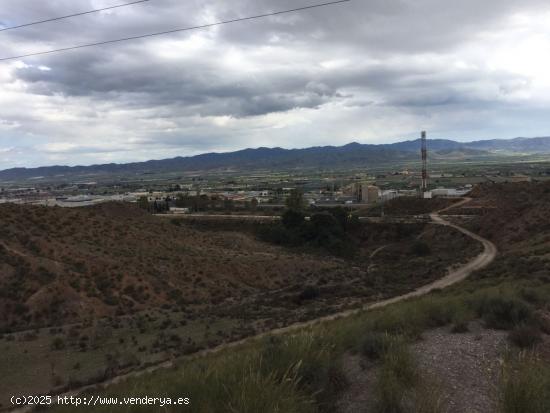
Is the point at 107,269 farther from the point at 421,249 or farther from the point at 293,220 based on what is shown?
the point at 293,220

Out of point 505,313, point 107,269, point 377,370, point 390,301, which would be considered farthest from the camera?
point 107,269

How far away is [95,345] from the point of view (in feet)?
60.1

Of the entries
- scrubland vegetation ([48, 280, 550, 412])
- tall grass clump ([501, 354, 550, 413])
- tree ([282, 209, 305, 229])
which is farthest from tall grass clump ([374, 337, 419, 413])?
tree ([282, 209, 305, 229])

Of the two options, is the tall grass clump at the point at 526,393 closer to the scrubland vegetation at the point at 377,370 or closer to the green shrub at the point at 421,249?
the scrubland vegetation at the point at 377,370

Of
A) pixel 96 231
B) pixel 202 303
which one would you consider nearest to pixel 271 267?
pixel 202 303

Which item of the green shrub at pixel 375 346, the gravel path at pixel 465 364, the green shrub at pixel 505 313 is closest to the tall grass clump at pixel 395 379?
the green shrub at pixel 375 346

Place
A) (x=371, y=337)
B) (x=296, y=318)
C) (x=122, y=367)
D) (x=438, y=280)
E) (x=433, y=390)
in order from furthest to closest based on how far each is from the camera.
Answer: (x=438, y=280) < (x=296, y=318) < (x=122, y=367) < (x=371, y=337) < (x=433, y=390)

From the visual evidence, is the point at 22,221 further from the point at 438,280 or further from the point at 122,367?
the point at 438,280

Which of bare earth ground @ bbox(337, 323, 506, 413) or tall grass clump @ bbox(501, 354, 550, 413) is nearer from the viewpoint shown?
tall grass clump @ bbox(501, 354, 550, 413)

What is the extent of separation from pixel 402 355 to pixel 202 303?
23.5 m

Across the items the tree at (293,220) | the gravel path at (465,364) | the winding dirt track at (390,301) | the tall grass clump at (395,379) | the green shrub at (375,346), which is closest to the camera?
the tall grass clump at (395,379)

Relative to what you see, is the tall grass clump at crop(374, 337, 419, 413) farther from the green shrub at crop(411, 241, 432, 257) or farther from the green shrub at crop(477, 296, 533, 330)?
the green shrub at crop(411, 241, 432, 257)

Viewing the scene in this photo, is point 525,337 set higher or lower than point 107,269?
higher

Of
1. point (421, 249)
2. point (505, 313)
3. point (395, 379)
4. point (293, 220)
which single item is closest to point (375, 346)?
point (395, 379)
